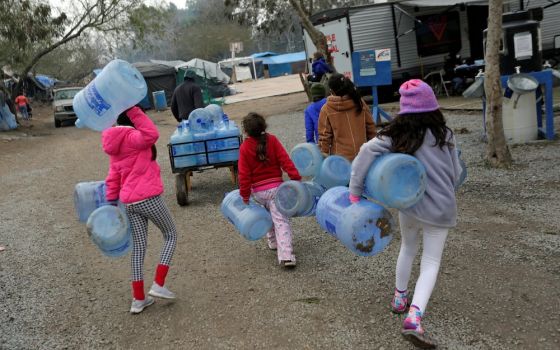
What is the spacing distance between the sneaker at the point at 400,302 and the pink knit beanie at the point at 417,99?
4.23ft

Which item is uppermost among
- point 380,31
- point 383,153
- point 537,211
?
point 380,31

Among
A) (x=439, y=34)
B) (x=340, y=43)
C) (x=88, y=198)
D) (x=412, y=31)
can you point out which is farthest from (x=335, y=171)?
(x=439, y=34)

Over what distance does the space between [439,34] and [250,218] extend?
1566cm

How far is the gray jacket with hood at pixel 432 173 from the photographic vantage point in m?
3.27

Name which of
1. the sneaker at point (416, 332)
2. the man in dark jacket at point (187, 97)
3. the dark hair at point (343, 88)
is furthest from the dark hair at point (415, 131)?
the man in dark jacket at point (187, 97)

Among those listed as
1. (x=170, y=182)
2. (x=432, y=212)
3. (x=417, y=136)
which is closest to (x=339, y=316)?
(x=432, y=212)

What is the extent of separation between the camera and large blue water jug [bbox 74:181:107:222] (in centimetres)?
441

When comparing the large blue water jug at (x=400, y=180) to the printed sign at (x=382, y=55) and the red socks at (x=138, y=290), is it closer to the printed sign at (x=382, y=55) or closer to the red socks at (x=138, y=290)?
the red socks at (x=138, y=290)

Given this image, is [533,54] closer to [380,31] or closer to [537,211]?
[537,211]

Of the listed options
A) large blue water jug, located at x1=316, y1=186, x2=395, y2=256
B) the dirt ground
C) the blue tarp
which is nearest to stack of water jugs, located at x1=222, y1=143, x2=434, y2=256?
large blue water jug, located at x1=316, y1=186, x2=395, y2=256

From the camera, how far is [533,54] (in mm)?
8555

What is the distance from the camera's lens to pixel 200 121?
25.7 feet

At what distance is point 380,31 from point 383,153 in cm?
1524

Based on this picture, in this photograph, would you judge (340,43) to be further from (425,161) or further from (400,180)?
(400,180)
